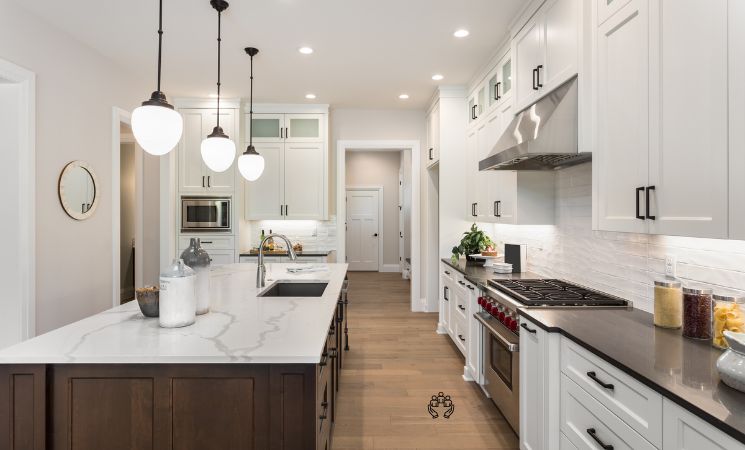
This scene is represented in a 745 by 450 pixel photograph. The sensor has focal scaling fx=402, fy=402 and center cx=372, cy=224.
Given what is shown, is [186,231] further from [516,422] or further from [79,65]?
[516,422]

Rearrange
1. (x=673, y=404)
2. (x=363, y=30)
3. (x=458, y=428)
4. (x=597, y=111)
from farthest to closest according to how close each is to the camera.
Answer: (x=363, y=30) → (x=458, y=428) → (x=597, y=111) → (x=673, y=404)

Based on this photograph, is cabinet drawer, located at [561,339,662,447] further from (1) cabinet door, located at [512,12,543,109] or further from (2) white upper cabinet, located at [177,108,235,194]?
(2) white upper cabinet, located at [177,108,235,194]

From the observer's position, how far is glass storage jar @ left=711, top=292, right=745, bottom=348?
54.4 inches

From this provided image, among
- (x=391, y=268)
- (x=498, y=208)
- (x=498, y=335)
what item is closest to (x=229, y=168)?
(x=498, y=208)

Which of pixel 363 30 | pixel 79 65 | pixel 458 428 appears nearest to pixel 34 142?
pixel 79 65

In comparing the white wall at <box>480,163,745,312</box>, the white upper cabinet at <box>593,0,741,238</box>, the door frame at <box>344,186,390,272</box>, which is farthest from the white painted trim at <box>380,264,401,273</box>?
the white upper cabinet at <box>593,0,741,238</box>

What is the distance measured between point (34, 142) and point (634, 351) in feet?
12.7

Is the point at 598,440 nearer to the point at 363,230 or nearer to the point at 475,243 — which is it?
the point at 475,243

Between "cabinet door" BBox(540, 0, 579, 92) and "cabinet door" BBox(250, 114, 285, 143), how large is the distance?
352 centimetres

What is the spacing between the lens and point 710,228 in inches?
49.9

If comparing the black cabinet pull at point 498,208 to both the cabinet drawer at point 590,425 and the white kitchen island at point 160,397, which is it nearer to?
the cabinet drawer at point 590,425

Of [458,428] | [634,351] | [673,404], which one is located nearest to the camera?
[673,404]

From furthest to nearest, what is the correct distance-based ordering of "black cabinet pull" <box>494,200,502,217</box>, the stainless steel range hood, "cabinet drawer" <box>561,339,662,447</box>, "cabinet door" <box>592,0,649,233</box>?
"black cabinet pull" <box>494,200,502,217</box>, the stainless steel range hood, "cabinet door" <box>592,0,649,233</box>, "cabinet drawer" <box>561,339,662,447</box>

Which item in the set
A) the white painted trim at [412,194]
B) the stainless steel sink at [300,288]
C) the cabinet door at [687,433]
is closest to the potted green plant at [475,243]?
the white painted trim at [412,194]
